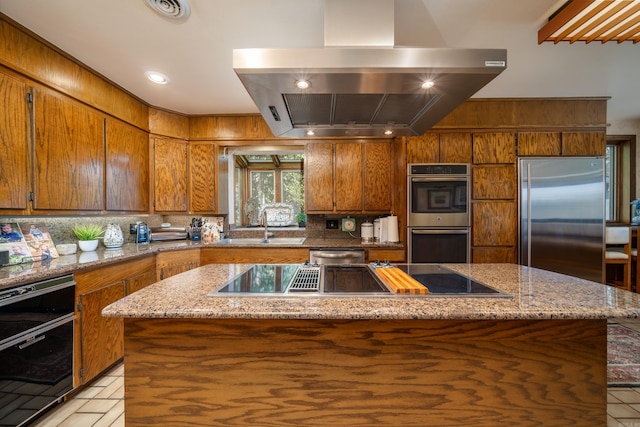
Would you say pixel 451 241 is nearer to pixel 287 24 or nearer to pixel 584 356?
pixel 584 356

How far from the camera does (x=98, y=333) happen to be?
6.61ft

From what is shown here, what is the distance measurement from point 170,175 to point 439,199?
121 inches

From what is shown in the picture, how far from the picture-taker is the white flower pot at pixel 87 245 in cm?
238

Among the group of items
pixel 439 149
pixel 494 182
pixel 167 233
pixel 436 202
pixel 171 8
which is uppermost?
pixel 171 8

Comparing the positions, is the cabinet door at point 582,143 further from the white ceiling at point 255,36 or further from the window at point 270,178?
the window at point 270,178

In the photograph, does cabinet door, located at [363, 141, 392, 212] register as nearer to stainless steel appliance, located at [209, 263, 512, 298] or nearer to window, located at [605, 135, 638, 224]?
stainless steel appliance, located at [209, 263, 512, 298]

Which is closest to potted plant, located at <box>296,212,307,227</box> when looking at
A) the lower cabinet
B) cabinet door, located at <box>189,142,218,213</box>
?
cabinet door, located at <box>189,142,218,213</box>

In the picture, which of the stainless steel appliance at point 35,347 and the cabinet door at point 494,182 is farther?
the cabinet door at point 494,182

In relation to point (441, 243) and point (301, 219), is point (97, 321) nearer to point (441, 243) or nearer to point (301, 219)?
point (301, 219)

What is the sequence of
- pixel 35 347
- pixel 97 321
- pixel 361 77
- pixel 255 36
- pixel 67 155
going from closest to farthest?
pixel 361 77
pixel 35 347
pixel 255 36
pixel 97 321
pixel 67 155

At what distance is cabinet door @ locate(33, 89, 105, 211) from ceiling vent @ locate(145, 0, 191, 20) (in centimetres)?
111

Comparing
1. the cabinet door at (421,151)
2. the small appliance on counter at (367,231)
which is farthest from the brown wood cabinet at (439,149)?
the small appliance on counter at (367,231)

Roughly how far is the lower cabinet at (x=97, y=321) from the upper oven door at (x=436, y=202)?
2688 millimetres

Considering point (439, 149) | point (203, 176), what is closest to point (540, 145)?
point (439, 149)
